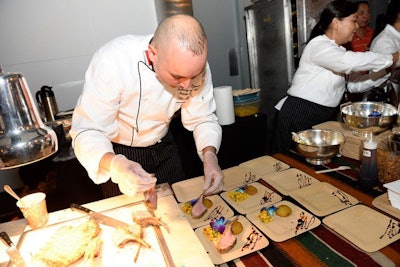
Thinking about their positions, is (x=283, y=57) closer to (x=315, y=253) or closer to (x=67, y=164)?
(x=67, y=164)

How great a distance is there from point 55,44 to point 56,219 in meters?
2.76

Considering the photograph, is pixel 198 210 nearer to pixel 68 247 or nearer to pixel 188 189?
pixel 188 189

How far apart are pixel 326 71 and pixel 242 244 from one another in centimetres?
207

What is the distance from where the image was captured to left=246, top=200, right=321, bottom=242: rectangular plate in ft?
3.67

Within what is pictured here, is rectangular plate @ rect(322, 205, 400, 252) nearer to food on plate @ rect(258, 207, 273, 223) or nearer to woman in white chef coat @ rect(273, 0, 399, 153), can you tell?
food on plate @ rect(258, 207, 273, 223)

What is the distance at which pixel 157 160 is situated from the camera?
6.56 feet

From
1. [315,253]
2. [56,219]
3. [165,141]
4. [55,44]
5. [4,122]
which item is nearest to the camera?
[4,122]

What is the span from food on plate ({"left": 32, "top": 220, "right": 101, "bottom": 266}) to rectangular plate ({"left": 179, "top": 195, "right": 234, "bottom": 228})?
407 mm

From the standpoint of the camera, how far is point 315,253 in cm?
102

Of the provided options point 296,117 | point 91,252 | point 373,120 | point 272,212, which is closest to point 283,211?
point 272,212

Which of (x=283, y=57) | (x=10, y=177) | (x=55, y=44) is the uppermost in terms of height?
(x=55, y=44)

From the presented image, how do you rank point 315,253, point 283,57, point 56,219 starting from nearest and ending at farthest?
point 315,253 → point 56,219 → point 283,57

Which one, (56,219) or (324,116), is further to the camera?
(324,116)

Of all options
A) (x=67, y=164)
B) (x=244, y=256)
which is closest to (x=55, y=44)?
(x=67, y=164)
